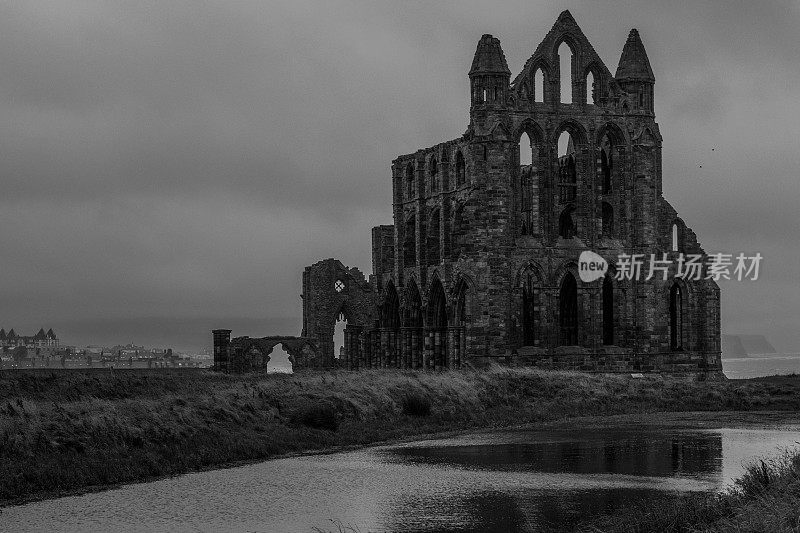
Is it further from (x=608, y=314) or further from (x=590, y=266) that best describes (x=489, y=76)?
(x=608, y=314)

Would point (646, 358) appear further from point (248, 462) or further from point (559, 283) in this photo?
point (248, 462)

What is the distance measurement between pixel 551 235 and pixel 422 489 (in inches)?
1552

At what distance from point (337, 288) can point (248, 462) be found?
5003 centimetres

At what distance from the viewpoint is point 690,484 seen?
2238cm

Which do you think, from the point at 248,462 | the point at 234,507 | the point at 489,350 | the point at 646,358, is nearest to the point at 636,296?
the point at 646,358

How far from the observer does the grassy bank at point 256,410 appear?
2470 cm

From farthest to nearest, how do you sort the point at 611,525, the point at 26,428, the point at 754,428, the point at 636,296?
the point at 636,296
the point at 754,428
the point at 26,428
the point at 611,525

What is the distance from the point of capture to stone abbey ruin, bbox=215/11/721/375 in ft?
192

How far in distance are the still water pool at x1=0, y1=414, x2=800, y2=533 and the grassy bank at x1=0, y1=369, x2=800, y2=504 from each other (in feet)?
4.41

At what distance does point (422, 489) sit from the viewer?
22.1 m

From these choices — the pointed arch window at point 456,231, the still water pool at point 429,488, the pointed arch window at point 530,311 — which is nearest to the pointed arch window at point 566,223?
the pointed arch window at point 530,311

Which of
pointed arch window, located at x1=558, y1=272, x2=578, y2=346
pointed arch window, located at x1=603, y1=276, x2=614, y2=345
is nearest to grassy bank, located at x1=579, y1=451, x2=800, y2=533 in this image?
pointed arch window, located at x1=558, y1=272, x2=578, y2=346

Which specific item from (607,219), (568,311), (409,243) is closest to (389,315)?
(409,243)

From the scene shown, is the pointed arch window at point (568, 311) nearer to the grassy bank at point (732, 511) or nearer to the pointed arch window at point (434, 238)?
the pointed arch window at point (434, 238)
